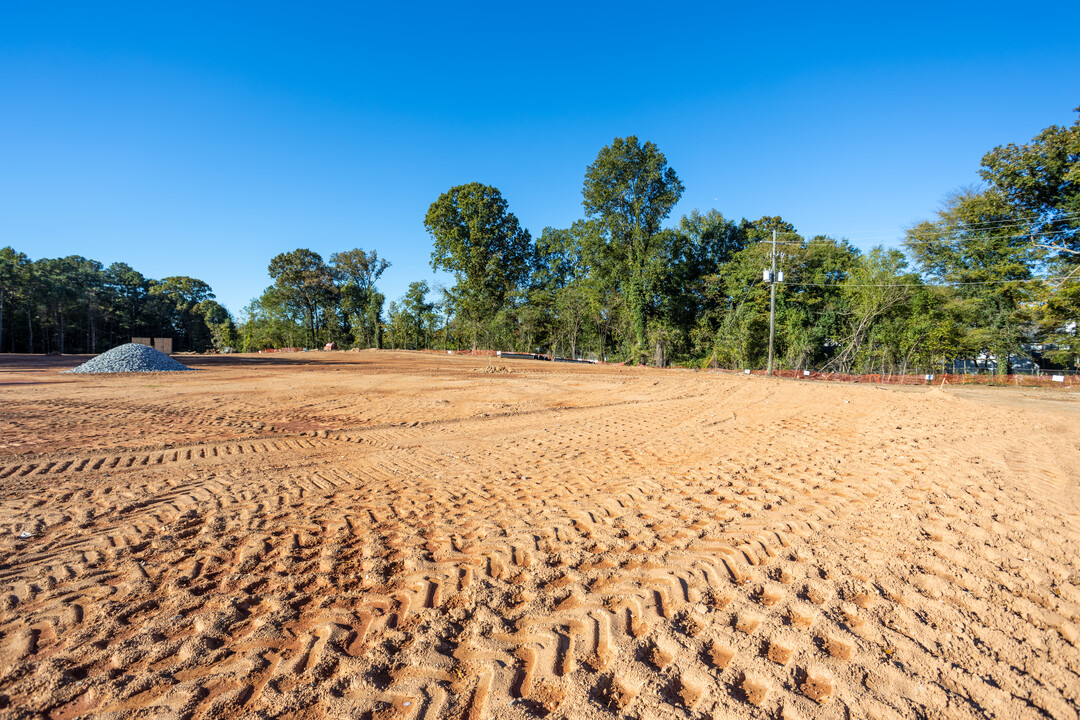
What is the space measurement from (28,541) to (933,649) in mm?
6598

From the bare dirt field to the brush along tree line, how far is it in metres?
25.8

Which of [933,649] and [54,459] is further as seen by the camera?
[54,459]

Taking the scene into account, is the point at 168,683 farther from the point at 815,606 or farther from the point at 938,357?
the point at 938,357

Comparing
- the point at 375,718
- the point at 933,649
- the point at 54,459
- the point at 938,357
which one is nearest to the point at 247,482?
the point at 54,459

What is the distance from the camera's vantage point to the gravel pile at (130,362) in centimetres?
1944

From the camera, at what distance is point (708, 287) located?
34594mm

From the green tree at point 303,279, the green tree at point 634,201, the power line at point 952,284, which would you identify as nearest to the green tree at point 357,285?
the green tree at point 303,279

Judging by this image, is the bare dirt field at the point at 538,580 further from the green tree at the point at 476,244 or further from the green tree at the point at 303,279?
the green tree at the point at 303,279

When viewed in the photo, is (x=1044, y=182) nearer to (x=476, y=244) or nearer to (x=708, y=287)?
(x=708, y=287)

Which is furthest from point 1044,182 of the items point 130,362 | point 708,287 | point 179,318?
point 179,318

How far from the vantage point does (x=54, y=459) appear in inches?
234

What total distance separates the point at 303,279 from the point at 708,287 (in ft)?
176

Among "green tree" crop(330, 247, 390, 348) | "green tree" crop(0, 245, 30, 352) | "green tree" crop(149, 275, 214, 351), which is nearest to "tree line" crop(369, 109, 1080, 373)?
"green tree" crop(330, 247, 390, 348)

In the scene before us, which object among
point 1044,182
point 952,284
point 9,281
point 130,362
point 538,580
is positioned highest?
point 1044,182
